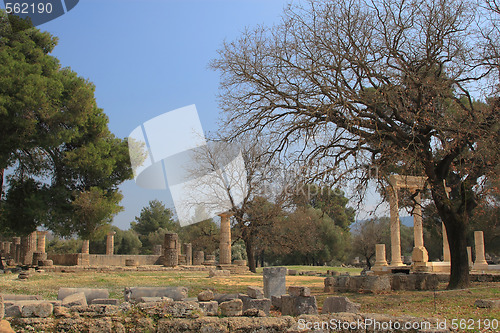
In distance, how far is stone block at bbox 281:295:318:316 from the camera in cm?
981

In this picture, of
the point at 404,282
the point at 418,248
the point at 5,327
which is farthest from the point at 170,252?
the point at 5,327

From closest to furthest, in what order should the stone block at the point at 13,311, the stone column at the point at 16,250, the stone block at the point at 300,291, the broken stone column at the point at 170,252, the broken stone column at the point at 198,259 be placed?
the stone block at the point at 13,311 < the stone block at the point at 300,291 < the broken stone column at the point at 170,252 < the broken stone column at the point at 198,259 < the stone column at the point at 16,250

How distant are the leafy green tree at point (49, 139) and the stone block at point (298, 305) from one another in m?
16.6

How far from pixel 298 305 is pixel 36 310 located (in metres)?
5.14

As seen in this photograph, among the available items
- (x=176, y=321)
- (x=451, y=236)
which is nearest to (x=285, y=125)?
(x=451, y=236)

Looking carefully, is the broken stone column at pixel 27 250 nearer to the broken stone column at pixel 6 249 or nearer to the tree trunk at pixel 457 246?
the broken stone column at pixel 6 249

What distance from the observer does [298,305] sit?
32.4 feet

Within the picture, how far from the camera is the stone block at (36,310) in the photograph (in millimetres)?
7441

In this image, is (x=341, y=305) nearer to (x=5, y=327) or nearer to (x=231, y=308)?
(x=231, y=308)

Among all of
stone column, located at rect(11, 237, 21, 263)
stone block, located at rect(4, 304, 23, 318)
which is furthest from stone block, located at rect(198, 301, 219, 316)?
stone column, located at rect(11, 237, 21, 263)

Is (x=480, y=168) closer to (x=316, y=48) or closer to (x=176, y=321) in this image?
(x=316, y=48)

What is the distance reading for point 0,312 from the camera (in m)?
6.84

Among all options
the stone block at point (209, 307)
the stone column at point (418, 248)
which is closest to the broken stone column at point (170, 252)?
the stone column at point (418, 248)

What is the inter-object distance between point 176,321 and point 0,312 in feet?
8.65
